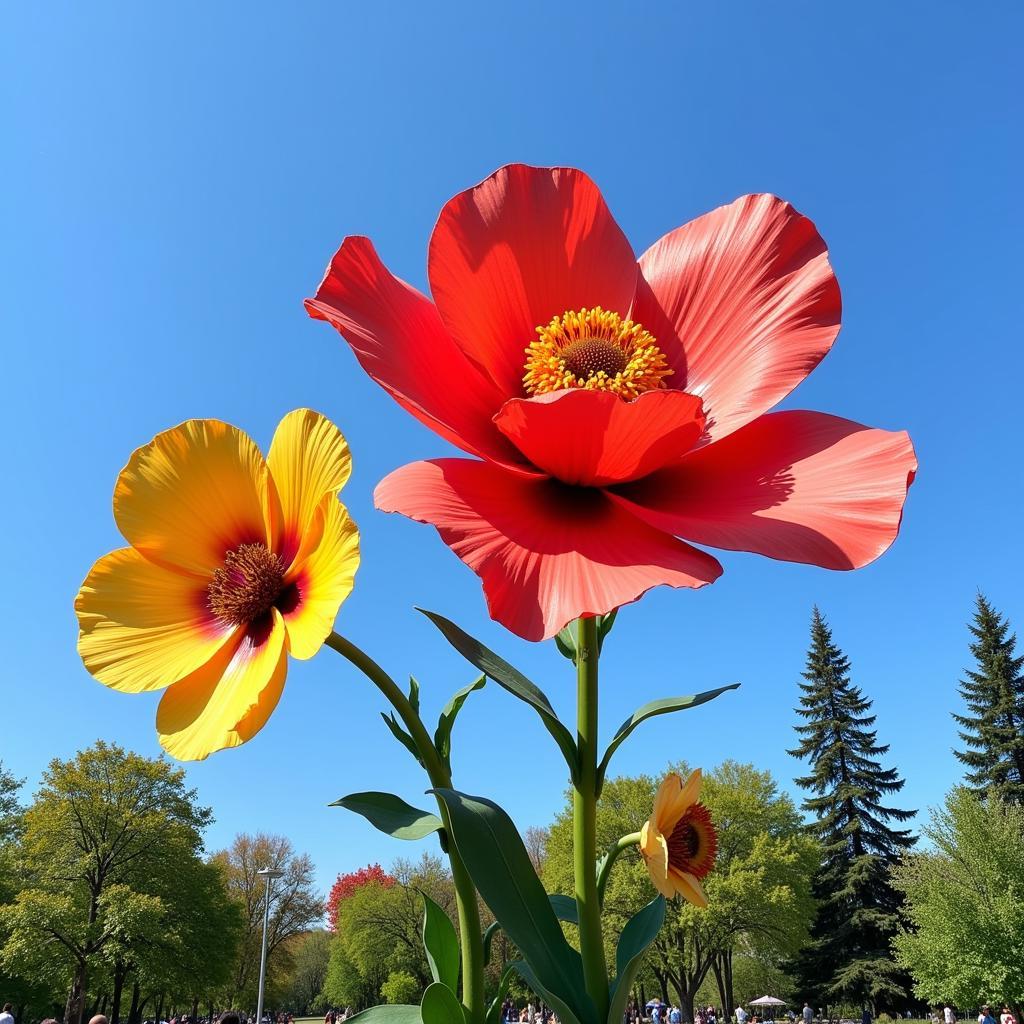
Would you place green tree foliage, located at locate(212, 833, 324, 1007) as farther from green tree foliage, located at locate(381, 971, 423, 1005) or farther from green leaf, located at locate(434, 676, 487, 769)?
green leaf, located at locate(434, 676, 487, 769)

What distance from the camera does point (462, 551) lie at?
71 centimetres

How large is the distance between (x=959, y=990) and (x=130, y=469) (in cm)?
3391

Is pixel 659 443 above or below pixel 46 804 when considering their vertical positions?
below

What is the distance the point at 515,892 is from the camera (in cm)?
88

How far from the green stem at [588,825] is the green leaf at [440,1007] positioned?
0.15m

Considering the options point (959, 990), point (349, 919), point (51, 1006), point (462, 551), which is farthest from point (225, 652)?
point (349, 919)

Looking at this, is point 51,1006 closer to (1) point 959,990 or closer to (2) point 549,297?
(1) point 959,990

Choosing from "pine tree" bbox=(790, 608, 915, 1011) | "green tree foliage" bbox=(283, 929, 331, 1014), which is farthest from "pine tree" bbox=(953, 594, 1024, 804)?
"green tree foliage" bbox=(283, 929, 331, 1014)

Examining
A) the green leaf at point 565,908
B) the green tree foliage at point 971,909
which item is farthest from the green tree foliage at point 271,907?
the green leaf at point 565,908

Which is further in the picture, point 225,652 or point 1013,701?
point 1013,701

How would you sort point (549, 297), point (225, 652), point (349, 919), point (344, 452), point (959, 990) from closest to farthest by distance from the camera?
point (344, 452), point (225, 652), point (549, 297), point (959, 990), point (349, 919)

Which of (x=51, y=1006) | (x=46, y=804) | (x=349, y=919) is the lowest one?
(x=51, y=1006)

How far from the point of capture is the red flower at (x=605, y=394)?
767mm

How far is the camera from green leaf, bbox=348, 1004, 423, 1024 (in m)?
Result: 0.98
